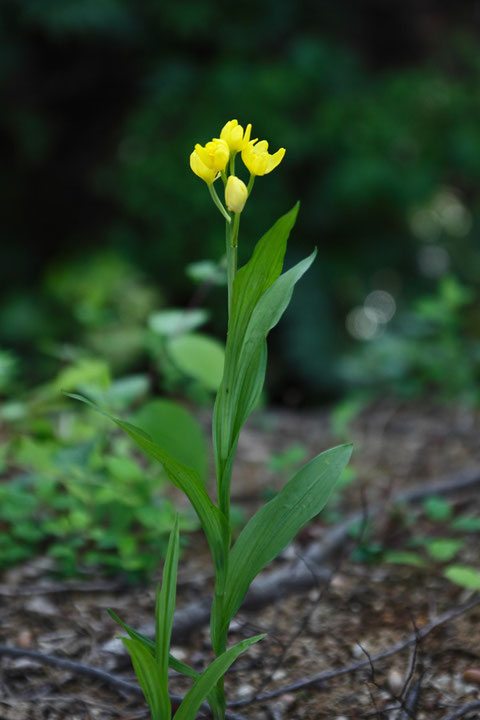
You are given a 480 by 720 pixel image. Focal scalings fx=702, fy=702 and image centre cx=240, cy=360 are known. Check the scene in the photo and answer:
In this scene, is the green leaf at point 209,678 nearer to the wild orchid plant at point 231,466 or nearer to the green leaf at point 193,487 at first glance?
the wild orchid plant at point 231,466

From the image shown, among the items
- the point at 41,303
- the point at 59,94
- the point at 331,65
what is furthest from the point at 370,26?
the point at 41,303

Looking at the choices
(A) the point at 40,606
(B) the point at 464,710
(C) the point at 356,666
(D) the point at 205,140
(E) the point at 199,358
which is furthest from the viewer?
(D) the point at 205,140

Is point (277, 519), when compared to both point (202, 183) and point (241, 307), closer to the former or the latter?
point (241, 307)

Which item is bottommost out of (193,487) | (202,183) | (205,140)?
(193,487)

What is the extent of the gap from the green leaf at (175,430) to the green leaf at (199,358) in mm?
119

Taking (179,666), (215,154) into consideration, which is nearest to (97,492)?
(179,666)

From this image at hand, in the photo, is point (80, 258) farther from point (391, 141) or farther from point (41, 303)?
point (391, 141)

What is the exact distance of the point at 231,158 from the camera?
0.82 metres

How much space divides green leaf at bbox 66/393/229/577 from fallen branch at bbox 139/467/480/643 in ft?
0.92

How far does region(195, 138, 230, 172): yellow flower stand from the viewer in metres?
0.78

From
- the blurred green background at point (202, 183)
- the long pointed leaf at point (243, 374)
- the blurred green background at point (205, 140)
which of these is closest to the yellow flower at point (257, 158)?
the long pointed leaf at point (243, 374)

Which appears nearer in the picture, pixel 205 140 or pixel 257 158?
pixel 257 158

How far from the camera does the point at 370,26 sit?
516 cm

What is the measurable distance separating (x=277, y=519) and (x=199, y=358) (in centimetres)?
62
